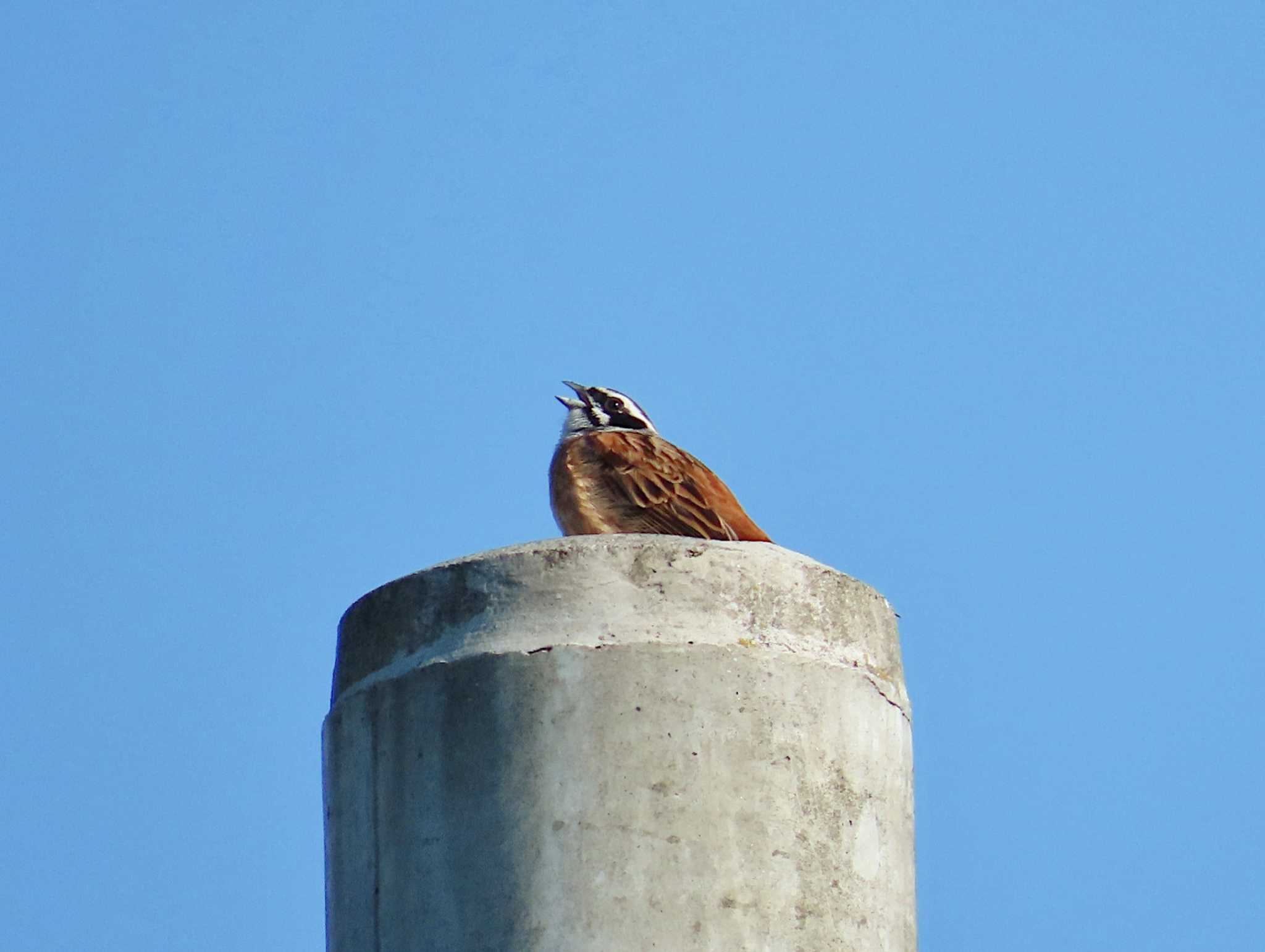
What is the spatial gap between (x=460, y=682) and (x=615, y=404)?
6.19m

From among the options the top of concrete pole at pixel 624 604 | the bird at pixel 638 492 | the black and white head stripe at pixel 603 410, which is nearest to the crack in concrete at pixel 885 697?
A: the top of concrete pole at pixel 624 604

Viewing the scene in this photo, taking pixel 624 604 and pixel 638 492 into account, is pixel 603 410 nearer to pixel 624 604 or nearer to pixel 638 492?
pixel 638 492

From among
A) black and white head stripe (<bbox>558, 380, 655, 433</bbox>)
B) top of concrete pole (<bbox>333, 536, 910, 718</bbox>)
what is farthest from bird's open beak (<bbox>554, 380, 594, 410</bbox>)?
top of concrete pole (<bbox>333, 536, 910, 718</bbox>)

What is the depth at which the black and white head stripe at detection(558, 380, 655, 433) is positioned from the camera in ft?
38.2

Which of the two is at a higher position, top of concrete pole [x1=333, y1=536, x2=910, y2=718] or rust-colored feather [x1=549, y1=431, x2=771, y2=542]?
rust-colored feather [x1=549, y1=431, x2=771, y2=542]

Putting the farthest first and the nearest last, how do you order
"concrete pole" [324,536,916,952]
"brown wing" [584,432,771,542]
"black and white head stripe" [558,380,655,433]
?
1. "black and white head stripe" [558,380,655,433]
2. "brown wing" [584,432,771,542]
3. "concrete pole" [324,536,916,952]

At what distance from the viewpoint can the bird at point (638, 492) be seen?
9484 millimetres

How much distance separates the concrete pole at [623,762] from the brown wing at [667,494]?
11.4 ft

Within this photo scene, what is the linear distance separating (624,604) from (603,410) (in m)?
6.07

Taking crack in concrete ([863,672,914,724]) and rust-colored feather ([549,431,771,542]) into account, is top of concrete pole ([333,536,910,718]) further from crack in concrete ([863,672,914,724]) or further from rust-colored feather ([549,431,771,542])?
rust-colored feather ([549,431,771,542])

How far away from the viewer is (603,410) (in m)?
11.7

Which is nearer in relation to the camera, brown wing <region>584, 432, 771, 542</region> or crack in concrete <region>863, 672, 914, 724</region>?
crack in concrete <region>863, 672, 914, 724</region>

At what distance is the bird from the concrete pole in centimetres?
348

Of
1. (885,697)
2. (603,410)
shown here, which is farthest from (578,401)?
(885,697)
